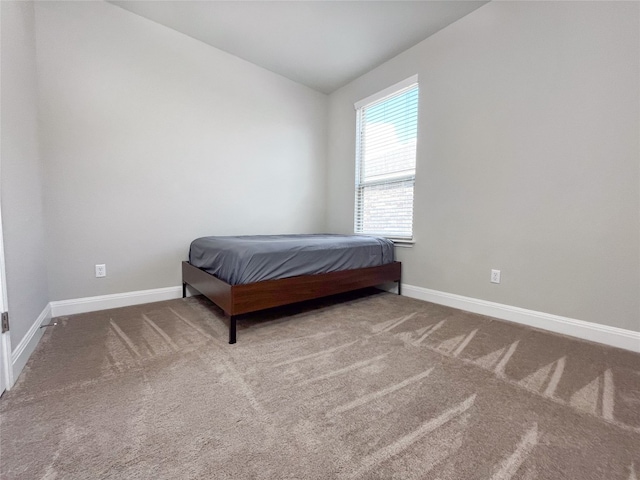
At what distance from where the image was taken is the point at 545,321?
1.91 meters

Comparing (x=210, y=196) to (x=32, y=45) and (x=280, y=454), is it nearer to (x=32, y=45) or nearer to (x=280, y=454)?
(x=32, y=45)

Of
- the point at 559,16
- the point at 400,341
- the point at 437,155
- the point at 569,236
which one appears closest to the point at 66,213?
the point at 400,341

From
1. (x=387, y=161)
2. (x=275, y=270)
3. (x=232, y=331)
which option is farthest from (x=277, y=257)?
(x=387, y=161)

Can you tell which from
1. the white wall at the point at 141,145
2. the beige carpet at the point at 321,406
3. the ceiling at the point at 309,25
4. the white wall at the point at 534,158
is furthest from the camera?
the ceiling at the point at 309,25

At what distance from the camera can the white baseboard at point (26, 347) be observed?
4.17ft

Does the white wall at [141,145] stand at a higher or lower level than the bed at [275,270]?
higher

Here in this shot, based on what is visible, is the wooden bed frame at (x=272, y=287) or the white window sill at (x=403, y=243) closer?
the wooden bed frame at (x=272, y=287)

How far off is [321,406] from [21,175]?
83.9 inches

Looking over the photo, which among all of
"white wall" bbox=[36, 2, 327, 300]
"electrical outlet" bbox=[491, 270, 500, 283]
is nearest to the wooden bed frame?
"white wall" bbox=[36, 2, 327, 300]

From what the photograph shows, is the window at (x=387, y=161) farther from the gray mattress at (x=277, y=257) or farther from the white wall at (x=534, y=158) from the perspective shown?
the gray mattress at (x=277, y=257)

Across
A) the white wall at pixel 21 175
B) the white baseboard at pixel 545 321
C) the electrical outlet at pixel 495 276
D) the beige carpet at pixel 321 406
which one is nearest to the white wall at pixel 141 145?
the white wall at pixel 21 175

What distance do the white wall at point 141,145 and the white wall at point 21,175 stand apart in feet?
0.47

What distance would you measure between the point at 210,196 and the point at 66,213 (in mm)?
1146

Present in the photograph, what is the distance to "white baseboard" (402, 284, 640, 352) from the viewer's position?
1.62 m
